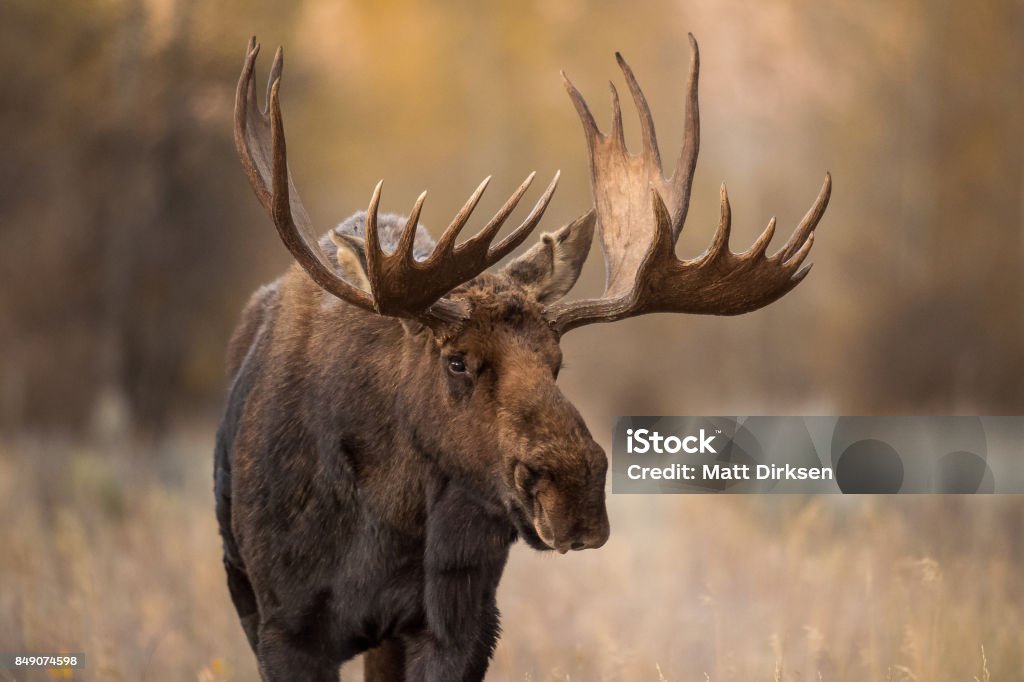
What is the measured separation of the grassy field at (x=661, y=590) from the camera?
5387 millimetres

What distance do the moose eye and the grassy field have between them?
6.23ft

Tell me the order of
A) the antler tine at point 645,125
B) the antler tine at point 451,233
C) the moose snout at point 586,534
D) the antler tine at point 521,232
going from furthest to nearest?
the antler tine at point 645,125, the antler tine at point 521,232, the antler tine at point 451,233, the moose snout at point 586,534

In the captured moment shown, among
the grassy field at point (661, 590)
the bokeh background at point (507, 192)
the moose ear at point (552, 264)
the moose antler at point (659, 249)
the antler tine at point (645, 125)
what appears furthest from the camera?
the bokeh background at point (507, 192)

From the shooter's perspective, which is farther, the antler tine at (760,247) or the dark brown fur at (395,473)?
the antler tine at (760,247)

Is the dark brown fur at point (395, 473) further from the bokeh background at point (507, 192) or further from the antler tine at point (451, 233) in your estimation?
the bokeh background at point (507, 192)

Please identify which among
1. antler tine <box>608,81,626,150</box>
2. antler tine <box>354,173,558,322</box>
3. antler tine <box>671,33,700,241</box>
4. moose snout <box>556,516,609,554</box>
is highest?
antler tine <box>608,81,626,150</box>

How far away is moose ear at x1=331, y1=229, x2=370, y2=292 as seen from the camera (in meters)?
3.32

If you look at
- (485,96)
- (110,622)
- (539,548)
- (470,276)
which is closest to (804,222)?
(470,276)

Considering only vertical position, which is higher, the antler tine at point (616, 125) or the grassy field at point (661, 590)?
the antler tine at point (616, 125)

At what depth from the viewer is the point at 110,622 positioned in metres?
5.93

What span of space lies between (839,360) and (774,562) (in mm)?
4837

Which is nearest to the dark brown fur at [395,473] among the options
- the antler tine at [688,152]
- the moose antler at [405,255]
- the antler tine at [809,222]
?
the moose antler at [405,255]

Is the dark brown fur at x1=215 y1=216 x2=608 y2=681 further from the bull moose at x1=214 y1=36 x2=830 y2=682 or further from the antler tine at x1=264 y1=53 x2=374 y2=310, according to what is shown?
the antler tine at x1=264 y1=53 x2=374 y2=310

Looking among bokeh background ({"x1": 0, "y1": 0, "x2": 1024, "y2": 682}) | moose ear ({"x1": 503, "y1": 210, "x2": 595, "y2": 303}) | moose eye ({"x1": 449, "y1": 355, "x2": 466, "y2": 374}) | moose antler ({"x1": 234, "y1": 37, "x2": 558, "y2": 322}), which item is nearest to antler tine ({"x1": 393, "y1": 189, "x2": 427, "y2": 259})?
moose antler ({"x1": 234, "y1": 37, "x2": 558, "y2": 322})
